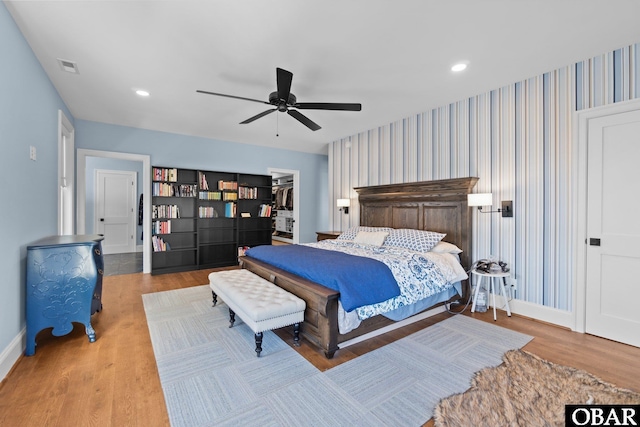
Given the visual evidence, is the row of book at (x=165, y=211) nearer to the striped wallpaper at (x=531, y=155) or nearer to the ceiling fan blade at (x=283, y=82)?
the ceiling fan blade at (x=283, y=82)

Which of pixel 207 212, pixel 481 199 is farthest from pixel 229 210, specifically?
pixel 481 199

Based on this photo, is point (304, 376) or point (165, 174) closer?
point (304, 376)

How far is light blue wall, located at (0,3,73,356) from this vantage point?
2.06 meters

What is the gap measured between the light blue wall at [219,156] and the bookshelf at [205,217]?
23cm

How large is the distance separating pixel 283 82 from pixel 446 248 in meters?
2.80

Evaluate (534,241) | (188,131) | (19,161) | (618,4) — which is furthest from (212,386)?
(188,131)

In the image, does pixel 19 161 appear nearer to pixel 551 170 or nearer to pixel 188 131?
pixel 188 131

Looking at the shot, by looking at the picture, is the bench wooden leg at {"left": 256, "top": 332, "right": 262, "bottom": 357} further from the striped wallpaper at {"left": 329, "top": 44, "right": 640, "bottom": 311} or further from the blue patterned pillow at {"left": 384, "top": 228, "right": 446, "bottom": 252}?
the striped wallpaper at {"left": 329, "top": 44, "right": 640, "bottom": 311}

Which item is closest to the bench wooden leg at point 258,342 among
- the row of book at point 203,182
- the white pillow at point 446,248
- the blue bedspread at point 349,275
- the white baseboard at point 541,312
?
the blue bedspread at point 349,275

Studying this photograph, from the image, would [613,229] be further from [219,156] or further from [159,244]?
[159,244]

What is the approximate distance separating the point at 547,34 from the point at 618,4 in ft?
1.38

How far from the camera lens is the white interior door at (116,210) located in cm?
704

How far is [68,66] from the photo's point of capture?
9.62 feet

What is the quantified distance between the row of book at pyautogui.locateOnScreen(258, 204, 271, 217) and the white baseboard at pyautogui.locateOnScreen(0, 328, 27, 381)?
172 inches
